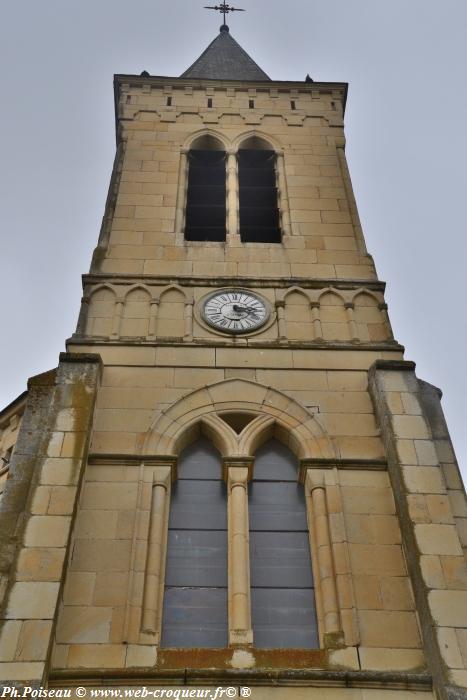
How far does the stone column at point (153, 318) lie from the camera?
45.6 feet

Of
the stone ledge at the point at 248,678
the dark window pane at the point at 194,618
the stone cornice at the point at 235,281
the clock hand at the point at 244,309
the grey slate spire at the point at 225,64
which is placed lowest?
the stone ledge at the point at 248,678

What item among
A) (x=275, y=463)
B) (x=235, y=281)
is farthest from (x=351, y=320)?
(x=275, y=463)

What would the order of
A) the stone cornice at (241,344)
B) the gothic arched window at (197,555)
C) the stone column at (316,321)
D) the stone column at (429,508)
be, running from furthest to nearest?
1. the stone column at (316,321)
2. the stone cornice at (241,344)
3. the gothic arched window at (197,555)
4. the stone column at (429,508)

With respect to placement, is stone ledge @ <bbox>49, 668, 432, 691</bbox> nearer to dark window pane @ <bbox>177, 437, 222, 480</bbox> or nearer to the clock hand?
dark window pane @ <bbox>177, 437, 222, 480</bbox>

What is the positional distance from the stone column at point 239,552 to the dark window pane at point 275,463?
344 millimetres

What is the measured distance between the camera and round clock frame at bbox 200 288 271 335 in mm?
14055

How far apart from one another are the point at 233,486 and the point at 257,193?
9271mm

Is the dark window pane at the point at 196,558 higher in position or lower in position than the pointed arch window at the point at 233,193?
lower

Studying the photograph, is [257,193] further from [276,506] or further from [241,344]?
[276,506]

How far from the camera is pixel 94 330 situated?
14008mm

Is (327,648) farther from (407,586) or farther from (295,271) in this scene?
(295,271)

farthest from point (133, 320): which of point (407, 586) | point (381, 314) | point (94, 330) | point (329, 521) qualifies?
point (407, 586)

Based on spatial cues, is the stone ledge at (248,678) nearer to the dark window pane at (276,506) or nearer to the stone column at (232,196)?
the dark window pane at (276,506)

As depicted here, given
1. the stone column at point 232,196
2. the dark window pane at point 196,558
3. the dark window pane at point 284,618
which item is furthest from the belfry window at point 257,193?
the dark window pane at point 284,618
